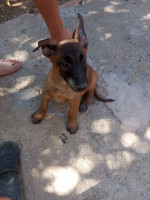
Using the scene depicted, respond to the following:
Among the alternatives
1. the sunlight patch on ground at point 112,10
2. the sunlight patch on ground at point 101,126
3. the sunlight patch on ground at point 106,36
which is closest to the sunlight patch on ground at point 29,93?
the sunlight patch on ground at point 101,126

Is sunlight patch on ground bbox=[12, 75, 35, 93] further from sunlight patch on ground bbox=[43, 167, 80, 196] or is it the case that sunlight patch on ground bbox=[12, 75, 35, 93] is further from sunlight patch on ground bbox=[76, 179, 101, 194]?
sunlight patch on ground bbox=[76, 179, 101, 194]

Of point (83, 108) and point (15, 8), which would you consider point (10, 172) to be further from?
point (15, 8)

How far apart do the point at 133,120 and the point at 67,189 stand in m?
1.27

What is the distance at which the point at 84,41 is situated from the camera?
2.57 metres

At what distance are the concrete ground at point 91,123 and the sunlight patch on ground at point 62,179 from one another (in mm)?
10

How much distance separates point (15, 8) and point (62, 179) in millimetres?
3858

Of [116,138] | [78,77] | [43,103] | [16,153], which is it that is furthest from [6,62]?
[116,138]

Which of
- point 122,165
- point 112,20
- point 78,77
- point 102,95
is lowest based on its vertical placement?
point 122,165

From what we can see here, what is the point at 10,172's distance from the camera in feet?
8.61

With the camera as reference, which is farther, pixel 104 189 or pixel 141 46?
pixel 141 46

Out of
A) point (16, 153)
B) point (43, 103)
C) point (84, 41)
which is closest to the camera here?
point (84, 41)

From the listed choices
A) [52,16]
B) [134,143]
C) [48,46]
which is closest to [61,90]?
[48,46]

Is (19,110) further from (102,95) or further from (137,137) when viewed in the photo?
(137,137)

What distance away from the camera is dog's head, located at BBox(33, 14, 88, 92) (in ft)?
7.59
